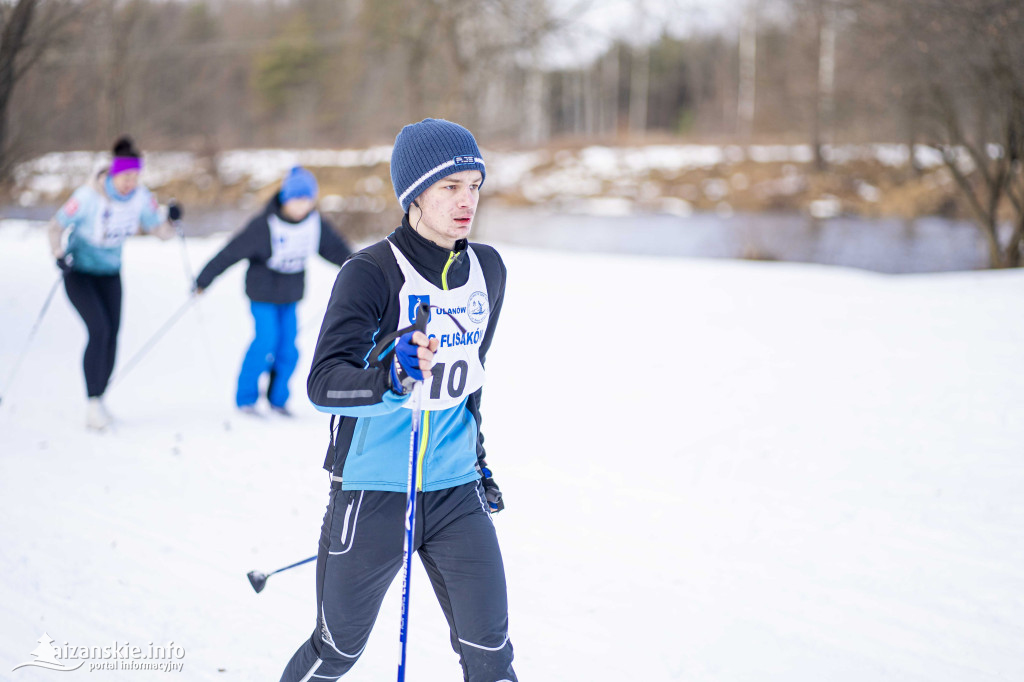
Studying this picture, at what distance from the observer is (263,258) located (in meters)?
5.38

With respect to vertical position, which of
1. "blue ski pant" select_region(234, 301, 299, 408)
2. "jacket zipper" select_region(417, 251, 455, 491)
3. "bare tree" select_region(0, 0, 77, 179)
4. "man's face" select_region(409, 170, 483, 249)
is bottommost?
"blue ski pant" select_region(234, 301, 299, 408)

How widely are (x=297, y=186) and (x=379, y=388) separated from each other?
3883 mm

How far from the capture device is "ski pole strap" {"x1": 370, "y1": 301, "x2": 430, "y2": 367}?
5.92 feet

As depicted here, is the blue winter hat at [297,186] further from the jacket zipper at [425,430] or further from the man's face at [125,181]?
the jacket zipper at [425,430]

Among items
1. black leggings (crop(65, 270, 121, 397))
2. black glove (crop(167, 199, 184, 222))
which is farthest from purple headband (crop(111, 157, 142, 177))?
black leggings (crop(65, 270, 121, 397))

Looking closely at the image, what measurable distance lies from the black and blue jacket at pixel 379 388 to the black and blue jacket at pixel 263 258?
346cm

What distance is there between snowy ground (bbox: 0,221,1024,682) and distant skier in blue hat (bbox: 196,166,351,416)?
15.5 inches

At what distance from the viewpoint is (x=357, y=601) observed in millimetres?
1962

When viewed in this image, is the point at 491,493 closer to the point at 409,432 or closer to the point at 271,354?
the point at 409,432

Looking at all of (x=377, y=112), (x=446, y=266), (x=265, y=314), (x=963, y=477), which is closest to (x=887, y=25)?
(x=963, y=477)

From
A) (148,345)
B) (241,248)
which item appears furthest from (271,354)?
(148,345)

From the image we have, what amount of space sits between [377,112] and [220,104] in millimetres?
8388

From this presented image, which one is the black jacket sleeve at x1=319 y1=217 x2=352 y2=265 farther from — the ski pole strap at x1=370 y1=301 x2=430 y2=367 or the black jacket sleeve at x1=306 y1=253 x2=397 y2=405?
the ski pole strap at x1=370 y1=301 x2=430 y2=367

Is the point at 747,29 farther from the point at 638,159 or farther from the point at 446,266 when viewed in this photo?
the point at 446,266
